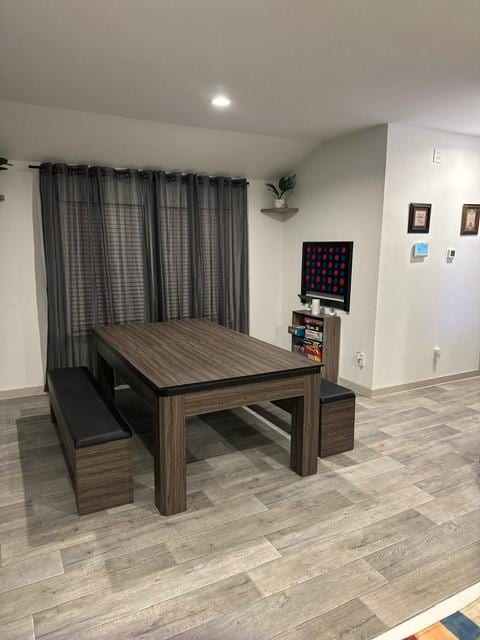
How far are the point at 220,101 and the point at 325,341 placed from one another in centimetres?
232

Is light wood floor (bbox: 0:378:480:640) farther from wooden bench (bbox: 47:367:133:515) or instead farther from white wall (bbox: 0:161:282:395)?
white wall (bbox: 0:161:282:395)

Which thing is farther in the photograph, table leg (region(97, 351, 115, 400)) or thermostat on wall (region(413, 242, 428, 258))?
thermostat on wall (region(413, 242, 428, 258))

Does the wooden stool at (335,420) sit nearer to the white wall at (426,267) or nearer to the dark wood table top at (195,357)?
the dark wood table top at (195,357)

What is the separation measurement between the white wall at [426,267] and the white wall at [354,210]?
8cm

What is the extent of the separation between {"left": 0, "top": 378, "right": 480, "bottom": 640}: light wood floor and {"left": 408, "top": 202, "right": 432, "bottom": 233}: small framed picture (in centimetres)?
185

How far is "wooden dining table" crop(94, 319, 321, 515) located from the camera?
224cm

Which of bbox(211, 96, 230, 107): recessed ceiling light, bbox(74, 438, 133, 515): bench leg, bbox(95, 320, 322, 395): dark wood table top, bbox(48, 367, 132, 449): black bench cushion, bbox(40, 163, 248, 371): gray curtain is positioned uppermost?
bbox(211, 96, 230, 107): recessed ceiling light

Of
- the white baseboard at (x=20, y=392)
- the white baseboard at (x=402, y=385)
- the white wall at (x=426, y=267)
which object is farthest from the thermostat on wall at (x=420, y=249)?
the white baseboard at (x=20, y=392)

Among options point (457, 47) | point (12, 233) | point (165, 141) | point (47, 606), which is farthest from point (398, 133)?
point (47, 606)

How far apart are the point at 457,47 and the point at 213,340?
2.26 m

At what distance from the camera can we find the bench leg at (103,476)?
2.27 metres

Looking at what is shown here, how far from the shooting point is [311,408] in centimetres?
264

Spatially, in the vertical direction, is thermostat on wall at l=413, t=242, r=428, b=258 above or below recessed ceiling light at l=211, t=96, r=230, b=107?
below

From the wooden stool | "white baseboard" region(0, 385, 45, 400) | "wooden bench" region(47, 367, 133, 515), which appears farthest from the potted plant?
"wooden bench" region(47, 367, 133, 515)
